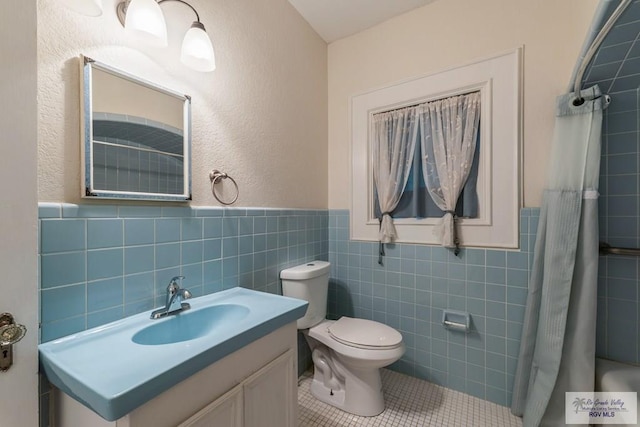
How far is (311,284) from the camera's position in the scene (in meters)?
1.70

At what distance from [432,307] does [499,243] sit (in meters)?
0.60

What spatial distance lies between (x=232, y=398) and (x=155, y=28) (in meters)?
1.29

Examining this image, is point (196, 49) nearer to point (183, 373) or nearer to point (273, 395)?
point (183, 373)

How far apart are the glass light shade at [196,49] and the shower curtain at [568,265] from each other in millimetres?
1749

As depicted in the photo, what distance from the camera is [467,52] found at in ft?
5.54

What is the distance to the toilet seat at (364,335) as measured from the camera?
146 cm

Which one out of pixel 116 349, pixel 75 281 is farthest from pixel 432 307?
pixel 75 281

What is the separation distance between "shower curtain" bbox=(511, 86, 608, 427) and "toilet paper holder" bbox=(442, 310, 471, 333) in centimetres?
37

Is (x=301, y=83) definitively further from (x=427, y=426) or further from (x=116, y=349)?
(x=427, y=426)

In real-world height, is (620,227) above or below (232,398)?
above

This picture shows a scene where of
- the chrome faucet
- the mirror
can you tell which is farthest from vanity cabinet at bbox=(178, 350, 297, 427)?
the mirror

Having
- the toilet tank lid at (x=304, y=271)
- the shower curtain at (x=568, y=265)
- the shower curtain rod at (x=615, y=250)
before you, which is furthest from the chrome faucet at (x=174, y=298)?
the shower curtain rod at (x=615, y=250)

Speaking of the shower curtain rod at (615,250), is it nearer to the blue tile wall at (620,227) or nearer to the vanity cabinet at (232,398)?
the blue tile wall at (620,227)

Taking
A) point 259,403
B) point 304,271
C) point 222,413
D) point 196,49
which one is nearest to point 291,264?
point 304,271
